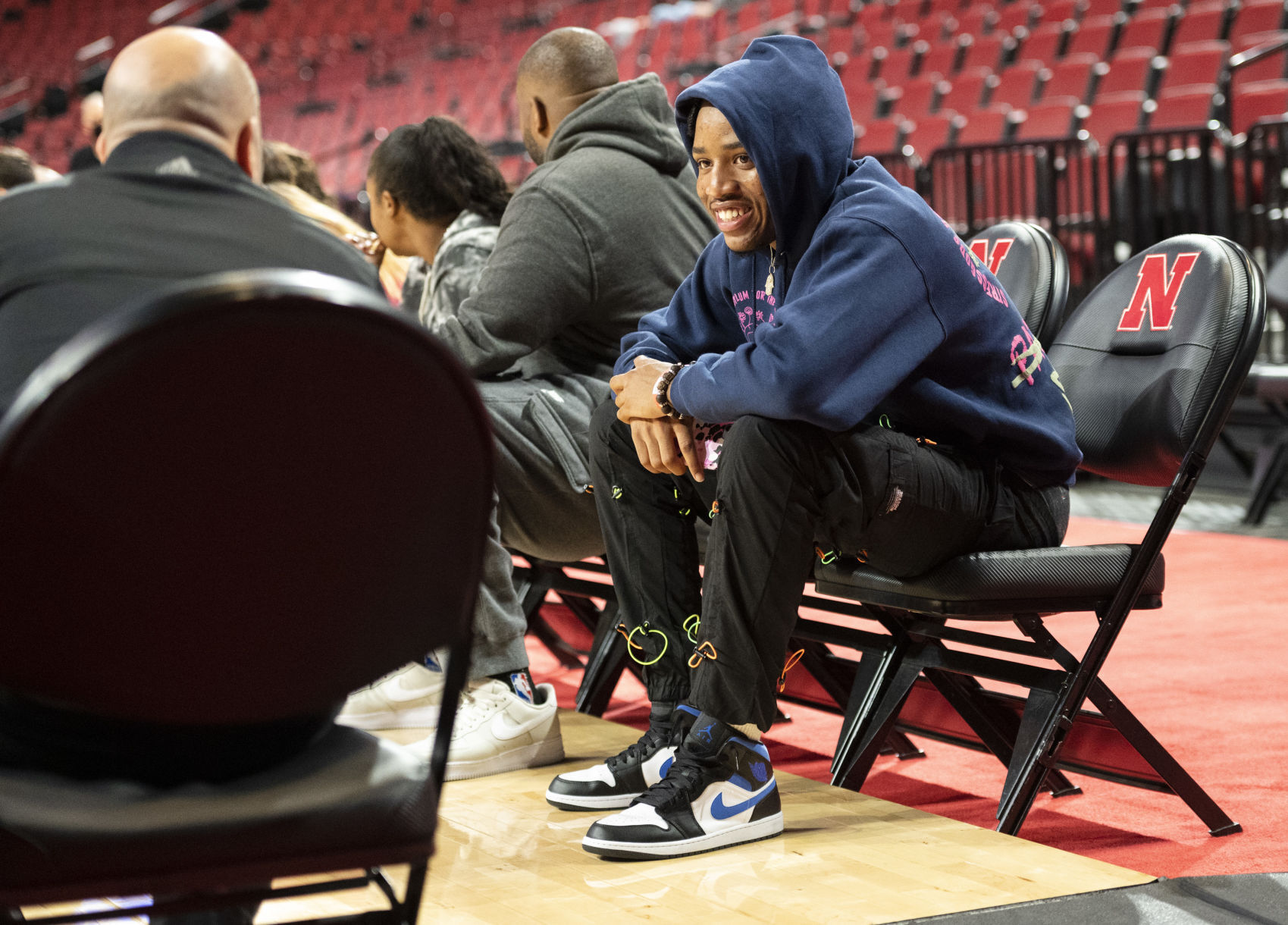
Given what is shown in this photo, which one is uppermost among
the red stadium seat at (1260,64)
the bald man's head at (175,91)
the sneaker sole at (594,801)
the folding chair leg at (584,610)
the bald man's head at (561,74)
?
the bald man's head at (175,91)

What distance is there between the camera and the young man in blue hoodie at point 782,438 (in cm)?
179

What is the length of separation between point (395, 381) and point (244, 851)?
364 millimetres

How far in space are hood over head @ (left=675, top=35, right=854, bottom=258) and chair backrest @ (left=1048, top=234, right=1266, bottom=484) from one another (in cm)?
54

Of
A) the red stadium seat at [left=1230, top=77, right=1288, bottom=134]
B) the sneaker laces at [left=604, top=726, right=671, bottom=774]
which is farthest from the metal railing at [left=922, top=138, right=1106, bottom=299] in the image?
the sneaker laces at [left=604, top=726, right=671, bottom=774]

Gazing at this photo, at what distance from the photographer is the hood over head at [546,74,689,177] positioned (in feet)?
8.60

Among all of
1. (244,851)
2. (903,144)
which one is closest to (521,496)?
(244,851)

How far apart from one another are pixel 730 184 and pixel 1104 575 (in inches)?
30.6

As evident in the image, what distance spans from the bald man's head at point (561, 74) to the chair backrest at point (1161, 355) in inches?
43.0

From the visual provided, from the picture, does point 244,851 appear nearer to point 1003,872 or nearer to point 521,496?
point 1003,872

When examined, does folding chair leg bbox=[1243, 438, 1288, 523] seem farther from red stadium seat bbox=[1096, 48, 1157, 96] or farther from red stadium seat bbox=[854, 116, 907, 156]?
red stadium seat bbox=[854, 116, 907, 156]

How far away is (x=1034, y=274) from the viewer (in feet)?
7.89

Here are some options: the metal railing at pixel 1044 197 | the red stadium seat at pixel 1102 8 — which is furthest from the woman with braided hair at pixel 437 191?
the red stadium seat at pixel 1102 8

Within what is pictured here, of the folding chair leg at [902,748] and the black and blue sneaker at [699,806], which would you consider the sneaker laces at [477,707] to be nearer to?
the black and blue sneaker at [699,806]

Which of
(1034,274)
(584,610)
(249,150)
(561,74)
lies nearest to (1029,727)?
(1034,274)
